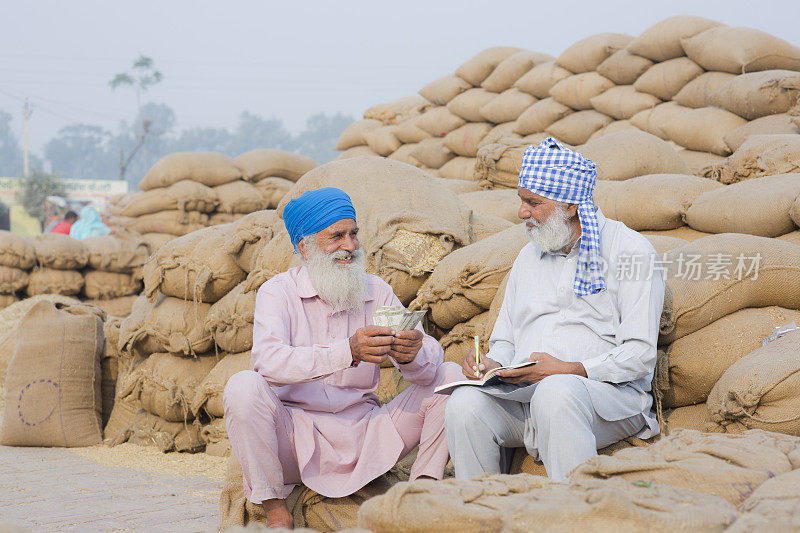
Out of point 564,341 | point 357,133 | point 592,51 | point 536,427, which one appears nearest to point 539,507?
point 536,427

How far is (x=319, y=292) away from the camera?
3.33 meters

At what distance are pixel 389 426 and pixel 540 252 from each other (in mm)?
951

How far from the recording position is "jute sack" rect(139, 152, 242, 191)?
355 inches

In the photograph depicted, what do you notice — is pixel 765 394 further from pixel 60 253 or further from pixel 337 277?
pixel 60 253

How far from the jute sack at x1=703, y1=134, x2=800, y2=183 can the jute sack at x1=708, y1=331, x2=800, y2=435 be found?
226 centimetres

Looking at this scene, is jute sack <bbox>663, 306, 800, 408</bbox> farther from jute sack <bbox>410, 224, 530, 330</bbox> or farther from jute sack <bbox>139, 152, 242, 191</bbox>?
jute sack <bbox>139, 152, 242, 191</bbox>

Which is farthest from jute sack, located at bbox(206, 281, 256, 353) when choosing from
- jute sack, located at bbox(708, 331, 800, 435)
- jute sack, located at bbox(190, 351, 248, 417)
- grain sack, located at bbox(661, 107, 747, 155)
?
grain sack, located at bbox(661, 107, 747, 155)

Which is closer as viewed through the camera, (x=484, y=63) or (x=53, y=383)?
(x=53, y=383)

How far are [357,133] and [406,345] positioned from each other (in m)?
8.06

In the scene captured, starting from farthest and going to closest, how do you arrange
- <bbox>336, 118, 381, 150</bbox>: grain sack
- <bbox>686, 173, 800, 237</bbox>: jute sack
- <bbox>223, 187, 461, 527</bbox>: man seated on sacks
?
<bbox>336, 118, 381, 150</bbox>: grain sack
<bbox>686, 173, 800, 237</bbox>: jute sack
<bbox>223, 187, 461, 527</bbox>: man seated on sacks

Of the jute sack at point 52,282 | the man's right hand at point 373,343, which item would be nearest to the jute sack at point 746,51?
the man's right hand at point 373,343

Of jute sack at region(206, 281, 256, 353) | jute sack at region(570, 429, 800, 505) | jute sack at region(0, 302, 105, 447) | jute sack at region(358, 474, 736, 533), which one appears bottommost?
jute sack at region(0, 302, 105, 447)

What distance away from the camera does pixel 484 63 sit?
30.9ft

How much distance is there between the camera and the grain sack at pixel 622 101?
7.78 metres
